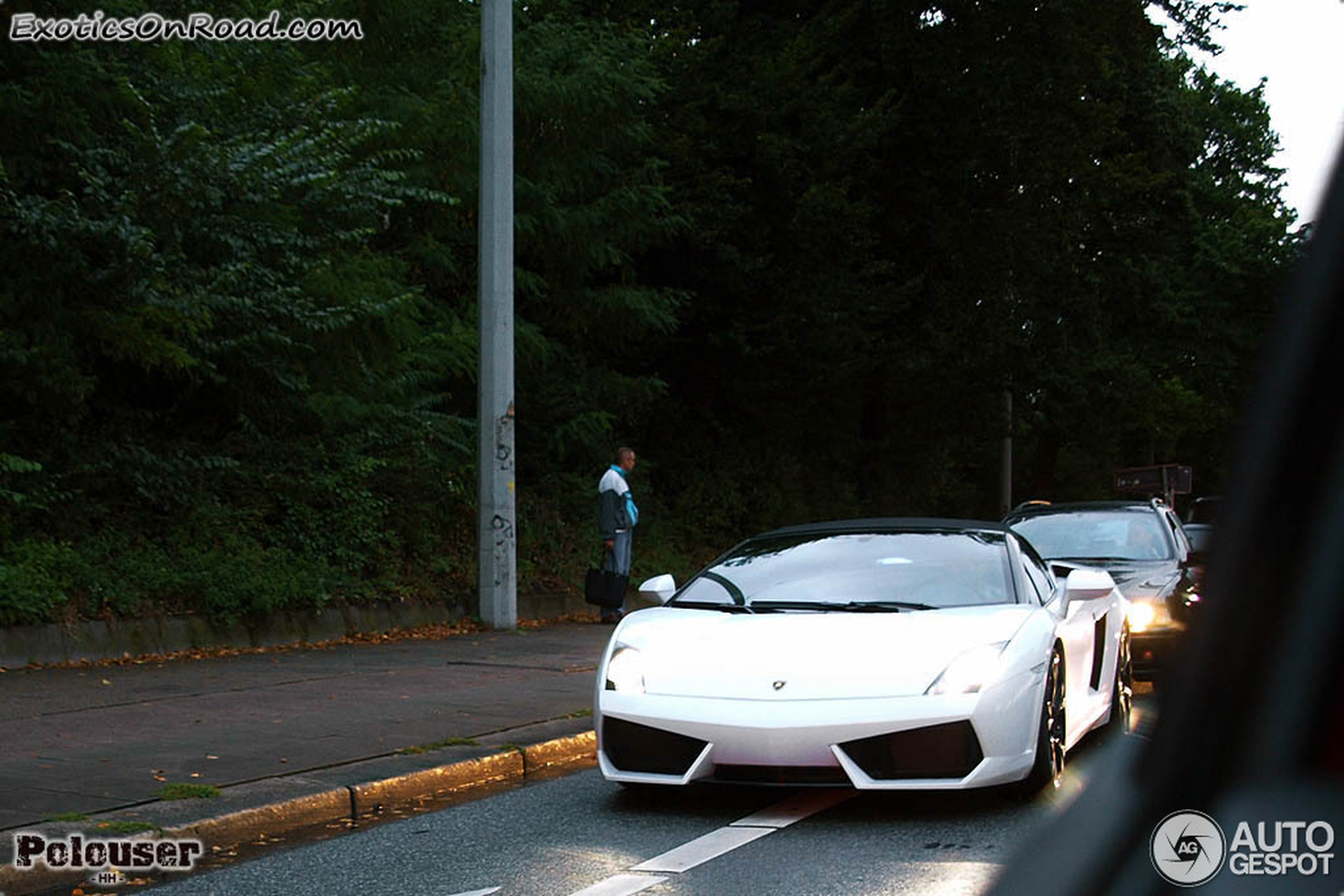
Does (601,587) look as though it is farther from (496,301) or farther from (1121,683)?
(1121,683)

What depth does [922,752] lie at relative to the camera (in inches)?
263

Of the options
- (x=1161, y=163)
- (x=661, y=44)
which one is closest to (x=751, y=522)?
(x=661, y=44)

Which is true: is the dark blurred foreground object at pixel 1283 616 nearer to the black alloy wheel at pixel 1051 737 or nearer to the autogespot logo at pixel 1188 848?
the autogespot logo at pixel 1188 848

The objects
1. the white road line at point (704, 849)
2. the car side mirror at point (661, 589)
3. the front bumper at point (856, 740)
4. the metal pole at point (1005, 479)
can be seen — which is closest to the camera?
the white road line at point (704, 849)

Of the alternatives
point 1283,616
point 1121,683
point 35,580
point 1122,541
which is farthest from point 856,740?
point 35,580

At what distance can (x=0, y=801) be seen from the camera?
6.54 m

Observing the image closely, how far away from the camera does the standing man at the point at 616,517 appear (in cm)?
1767

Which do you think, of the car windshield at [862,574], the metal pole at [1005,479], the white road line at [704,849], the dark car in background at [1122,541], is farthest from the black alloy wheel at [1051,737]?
the metal pole at [1005,479]

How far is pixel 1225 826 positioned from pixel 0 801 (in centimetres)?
657

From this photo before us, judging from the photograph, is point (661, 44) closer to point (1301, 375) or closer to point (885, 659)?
point (885, 659)

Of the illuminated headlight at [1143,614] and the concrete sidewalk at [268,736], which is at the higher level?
the illuminated headlight at [1143,614]

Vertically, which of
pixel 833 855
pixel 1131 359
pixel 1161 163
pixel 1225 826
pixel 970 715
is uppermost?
pixel 1161 163

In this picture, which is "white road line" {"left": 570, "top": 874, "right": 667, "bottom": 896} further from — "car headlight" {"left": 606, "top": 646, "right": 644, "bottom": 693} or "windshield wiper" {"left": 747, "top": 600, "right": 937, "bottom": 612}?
"windshield wiper" {"left": 747, "top": 600, "right": 937, "bottom": 612}

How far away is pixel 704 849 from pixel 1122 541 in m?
7.49
